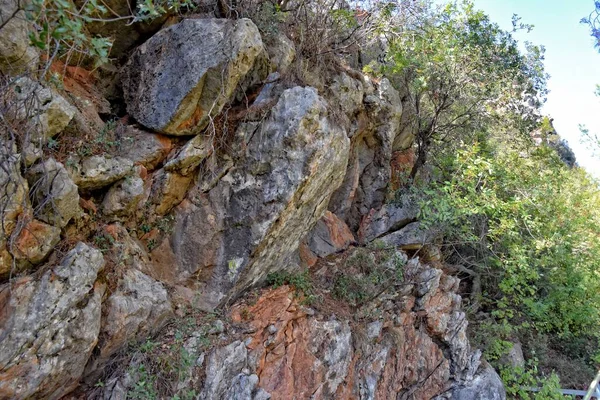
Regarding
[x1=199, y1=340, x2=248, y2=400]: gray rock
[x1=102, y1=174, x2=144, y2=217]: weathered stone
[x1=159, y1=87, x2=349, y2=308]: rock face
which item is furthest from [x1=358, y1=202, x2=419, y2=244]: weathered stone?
[x1=102, y1=174, x2=144, y2=217]: weathered stone

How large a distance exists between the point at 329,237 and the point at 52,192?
4.63 metres

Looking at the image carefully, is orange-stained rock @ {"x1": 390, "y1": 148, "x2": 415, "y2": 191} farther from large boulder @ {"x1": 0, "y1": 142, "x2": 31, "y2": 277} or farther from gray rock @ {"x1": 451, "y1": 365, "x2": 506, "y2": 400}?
large boulder @ {"x1": 0, "y1": 142, "x2": 31, "y2": 277}

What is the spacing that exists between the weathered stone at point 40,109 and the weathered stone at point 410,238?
5603 mm

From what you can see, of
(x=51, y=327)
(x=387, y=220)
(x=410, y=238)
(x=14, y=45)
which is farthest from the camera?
(x=387, y=220)

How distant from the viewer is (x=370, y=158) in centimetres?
817

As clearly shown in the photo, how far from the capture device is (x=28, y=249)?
3.40 m

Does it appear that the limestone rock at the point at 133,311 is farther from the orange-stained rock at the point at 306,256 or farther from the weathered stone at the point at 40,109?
the orange-stained rock at the point at 306,256

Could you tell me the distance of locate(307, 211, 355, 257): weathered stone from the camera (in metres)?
6.93

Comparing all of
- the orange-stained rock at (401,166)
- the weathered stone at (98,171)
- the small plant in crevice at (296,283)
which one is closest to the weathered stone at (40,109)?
the weathered stone at (98,171)

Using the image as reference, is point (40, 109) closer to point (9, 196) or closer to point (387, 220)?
point (9, 196)

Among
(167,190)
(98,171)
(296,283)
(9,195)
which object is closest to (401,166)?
(296,283)

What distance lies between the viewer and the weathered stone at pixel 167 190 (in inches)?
188

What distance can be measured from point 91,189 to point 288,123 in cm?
256

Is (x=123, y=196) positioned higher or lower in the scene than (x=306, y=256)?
higher
